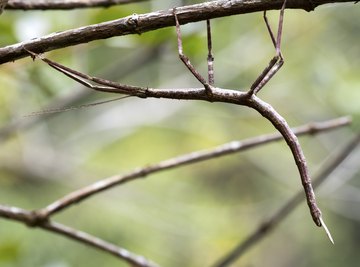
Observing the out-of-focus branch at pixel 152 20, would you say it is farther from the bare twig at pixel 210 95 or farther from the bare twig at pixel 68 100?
the bare twig at pixel 68 100

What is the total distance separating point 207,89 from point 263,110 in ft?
0.73

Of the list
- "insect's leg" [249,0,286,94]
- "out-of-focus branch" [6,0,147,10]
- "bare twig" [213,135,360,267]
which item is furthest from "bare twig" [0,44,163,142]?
"insect's leg" [249,0,286,94]


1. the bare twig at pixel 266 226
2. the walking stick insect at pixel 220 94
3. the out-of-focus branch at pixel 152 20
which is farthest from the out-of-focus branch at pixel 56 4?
the bare twig at pixel 266 226

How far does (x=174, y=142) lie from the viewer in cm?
596

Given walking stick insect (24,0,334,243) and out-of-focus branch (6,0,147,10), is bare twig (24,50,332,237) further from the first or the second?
out-of-focus branch (6,0,147,10)

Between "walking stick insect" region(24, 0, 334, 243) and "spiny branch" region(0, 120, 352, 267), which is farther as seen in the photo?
"spiny branch" region(0, 120, 352, 267)

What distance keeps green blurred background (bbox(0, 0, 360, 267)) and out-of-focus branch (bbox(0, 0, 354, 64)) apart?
174 centimetres

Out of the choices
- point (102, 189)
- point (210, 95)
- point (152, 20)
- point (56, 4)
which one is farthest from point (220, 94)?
point (56, 4)

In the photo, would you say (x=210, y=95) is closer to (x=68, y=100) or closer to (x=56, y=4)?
(x=56, y=4)

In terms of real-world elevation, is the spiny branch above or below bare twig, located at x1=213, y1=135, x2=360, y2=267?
above

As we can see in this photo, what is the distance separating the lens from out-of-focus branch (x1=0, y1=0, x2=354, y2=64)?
168 centimetres

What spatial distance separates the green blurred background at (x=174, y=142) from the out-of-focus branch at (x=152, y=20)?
5.70 feet

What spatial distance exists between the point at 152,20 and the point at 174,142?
426cm

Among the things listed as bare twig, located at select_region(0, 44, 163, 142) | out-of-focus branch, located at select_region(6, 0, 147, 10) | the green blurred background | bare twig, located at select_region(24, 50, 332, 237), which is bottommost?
the green blurred background
